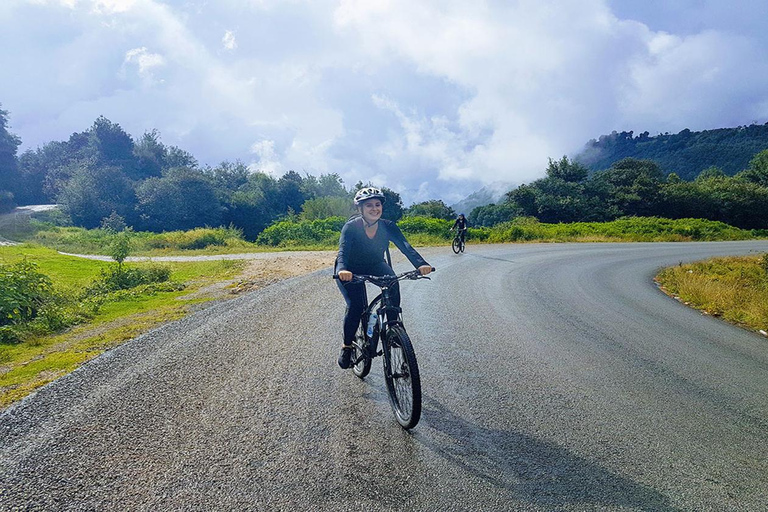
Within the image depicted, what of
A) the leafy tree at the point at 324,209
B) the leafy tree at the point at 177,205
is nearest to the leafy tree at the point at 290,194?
the leafy tree at the point at 177,205

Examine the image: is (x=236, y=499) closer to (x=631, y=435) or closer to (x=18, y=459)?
(x=18, y=459)

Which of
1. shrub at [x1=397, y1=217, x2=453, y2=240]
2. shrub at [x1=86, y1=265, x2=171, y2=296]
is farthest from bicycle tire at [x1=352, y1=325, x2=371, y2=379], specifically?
shrub at [x1=397, y1=217, x2=453, y2=240]

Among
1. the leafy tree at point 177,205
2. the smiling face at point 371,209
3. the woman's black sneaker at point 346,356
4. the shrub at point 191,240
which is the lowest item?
the woman's black sneaker at point 346,356

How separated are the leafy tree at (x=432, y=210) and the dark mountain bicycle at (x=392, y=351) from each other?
2037 inches

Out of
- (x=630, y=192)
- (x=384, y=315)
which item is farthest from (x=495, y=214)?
(x=384, y=315)

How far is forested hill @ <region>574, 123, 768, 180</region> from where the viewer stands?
92.9m

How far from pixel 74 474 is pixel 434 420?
2.86m

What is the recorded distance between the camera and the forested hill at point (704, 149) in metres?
92.9

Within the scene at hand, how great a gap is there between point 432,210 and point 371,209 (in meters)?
54.4

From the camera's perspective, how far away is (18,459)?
323 centimetres

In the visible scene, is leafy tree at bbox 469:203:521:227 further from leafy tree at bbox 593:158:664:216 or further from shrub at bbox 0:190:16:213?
shrub at bbox 0:190:16:213

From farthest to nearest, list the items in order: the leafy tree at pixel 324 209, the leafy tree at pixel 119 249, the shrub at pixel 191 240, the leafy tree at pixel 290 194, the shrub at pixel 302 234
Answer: the leafy tree at pixel 290 194 < the leafy tree at pixel 324 209 < the shrub at pixel 191 240 < the shrub at pixel 302 234 < the leafy tree at pixel 119 249

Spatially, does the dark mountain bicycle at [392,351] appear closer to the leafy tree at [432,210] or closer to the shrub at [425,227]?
the shrub at [425,227]

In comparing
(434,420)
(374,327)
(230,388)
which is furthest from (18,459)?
(434,420)
